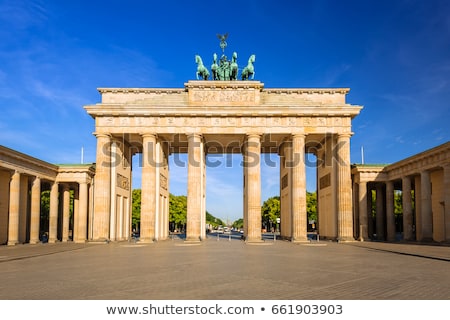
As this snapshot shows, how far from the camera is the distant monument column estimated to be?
143ft

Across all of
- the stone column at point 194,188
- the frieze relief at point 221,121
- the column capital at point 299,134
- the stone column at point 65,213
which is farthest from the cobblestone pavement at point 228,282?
the stone column at point 65,213

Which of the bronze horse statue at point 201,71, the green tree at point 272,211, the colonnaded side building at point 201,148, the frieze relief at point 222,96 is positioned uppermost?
the bronze horse statue at point 201,71

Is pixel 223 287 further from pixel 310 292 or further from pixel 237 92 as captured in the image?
pixel 237 92

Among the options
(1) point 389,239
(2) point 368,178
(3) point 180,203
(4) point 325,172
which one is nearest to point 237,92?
(4) point 325,172

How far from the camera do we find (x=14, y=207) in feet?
128

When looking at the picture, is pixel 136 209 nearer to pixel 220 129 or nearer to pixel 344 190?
pixel 220 129

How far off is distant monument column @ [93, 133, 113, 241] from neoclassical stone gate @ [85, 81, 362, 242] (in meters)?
0.10

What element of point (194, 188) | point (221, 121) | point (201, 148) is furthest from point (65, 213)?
point (221, 121)

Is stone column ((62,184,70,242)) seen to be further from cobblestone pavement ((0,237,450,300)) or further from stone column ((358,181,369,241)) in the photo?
stone column ((358,181,369,241))

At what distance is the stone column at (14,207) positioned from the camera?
1519 inches

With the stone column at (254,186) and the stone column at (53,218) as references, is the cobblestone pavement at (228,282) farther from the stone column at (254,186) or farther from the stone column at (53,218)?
the stone column at (53,218)

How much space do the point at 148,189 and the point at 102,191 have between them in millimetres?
4630

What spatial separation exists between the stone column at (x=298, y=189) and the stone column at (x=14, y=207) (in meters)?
26.5
